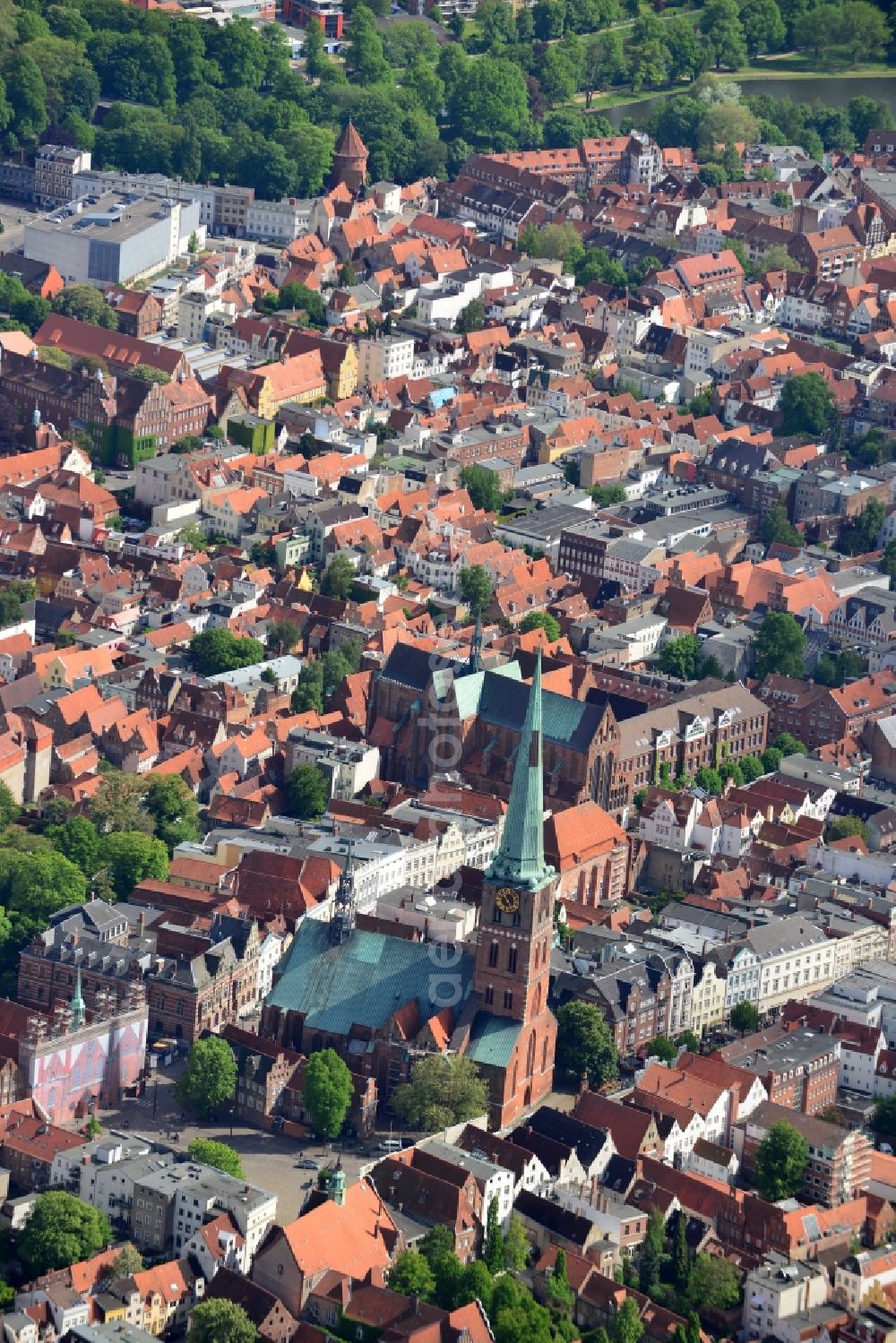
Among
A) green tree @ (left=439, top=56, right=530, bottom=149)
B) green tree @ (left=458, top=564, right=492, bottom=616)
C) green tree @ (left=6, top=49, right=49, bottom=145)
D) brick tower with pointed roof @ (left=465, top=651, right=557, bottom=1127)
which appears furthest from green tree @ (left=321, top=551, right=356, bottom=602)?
green tree @ (left=439, top=56, right=530, bottom=149)

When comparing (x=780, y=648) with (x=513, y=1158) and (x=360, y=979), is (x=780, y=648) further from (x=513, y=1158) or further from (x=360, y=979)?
(x=513, y=1158)

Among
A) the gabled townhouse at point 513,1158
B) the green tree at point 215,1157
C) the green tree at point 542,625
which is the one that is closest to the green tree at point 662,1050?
the gabled townhouse at point 513,1158

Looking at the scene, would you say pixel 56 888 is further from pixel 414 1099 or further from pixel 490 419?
pixel 490 419

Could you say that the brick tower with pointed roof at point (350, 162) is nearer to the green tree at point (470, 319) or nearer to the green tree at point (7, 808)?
the green tree at point (470, 319)

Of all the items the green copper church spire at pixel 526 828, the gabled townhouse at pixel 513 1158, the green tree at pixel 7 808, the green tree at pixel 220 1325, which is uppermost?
the green copper church spire at pixel 526 828

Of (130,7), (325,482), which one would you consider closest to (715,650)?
(325,482)

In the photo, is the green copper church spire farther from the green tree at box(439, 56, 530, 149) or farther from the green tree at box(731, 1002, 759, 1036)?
the green tree at box(439, 56, 530, 149)

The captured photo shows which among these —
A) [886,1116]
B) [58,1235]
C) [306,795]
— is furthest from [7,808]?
[886,1116]
